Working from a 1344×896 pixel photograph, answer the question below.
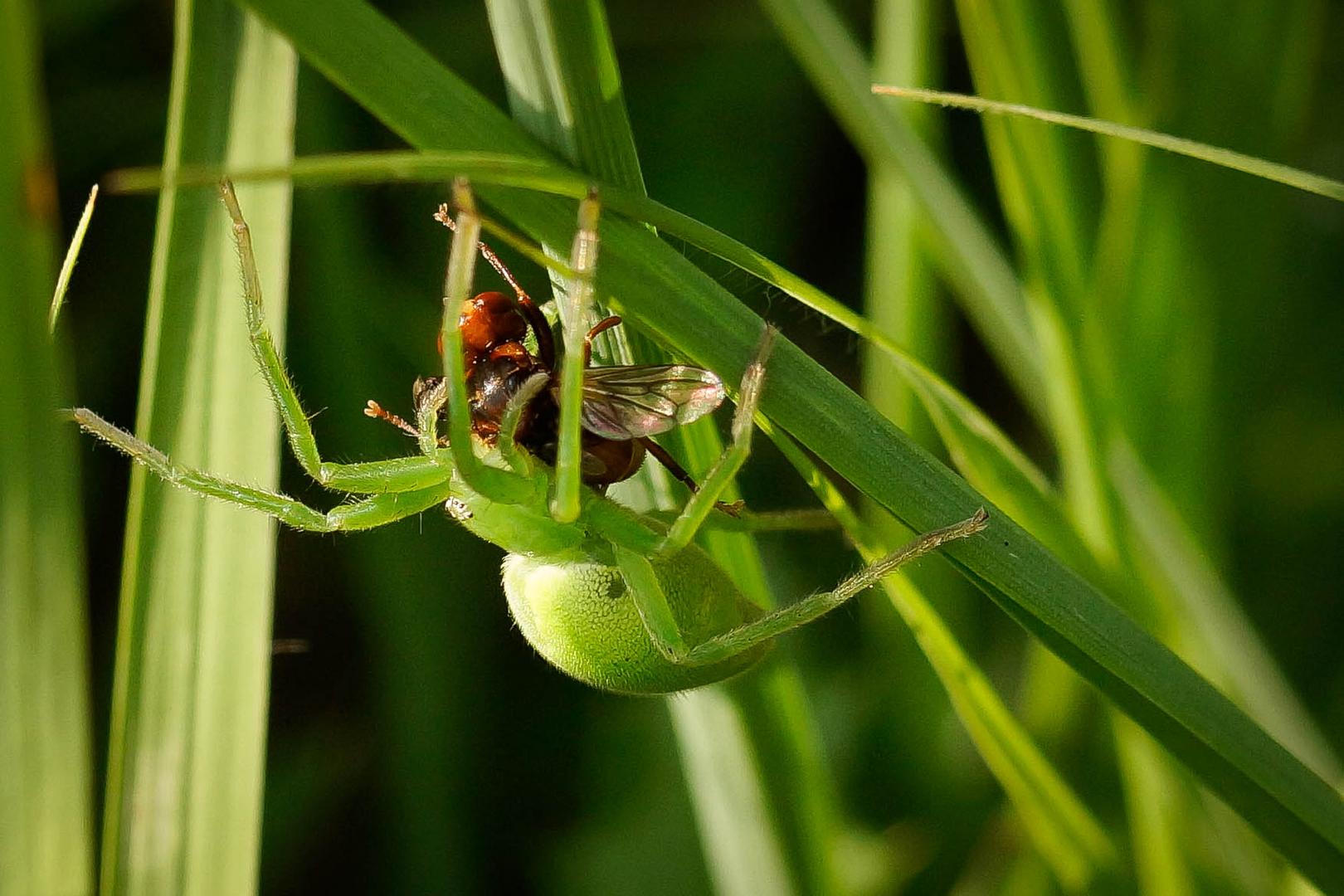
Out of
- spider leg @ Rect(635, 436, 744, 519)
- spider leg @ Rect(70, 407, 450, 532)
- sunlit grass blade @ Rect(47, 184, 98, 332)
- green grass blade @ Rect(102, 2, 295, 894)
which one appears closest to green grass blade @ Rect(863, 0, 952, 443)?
spider leg @ Rect(635, 436, 744, 519)

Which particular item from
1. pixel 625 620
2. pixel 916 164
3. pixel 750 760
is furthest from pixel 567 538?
pixel 916 164

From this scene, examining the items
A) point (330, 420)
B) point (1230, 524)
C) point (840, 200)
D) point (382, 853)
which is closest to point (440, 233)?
point (330, 420)

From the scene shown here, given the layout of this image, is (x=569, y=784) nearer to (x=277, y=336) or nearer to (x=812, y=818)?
(x=812, y=818)

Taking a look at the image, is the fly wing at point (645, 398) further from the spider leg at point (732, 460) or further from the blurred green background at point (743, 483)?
the blurred green background at point (743, 483)

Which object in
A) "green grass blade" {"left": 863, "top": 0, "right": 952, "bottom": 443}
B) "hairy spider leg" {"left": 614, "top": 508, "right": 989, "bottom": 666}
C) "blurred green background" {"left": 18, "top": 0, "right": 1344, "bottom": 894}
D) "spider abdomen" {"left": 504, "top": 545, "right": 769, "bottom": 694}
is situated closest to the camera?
"hairy spider leg" {"left": 614, "top": 508, "right": 989, "bottom": 666}

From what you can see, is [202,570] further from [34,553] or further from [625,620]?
[625,620]

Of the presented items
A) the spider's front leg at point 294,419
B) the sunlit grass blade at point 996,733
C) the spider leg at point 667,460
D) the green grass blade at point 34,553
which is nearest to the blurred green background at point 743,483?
the sunlit grass blade at point 996,733

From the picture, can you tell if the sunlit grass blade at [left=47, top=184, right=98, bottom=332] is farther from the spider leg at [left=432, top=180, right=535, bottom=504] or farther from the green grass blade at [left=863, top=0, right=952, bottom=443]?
the green grass blade at [left=863, top=0, right=952, bottom=443]
